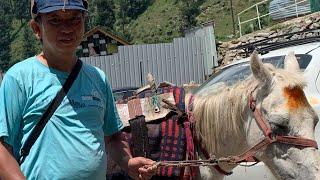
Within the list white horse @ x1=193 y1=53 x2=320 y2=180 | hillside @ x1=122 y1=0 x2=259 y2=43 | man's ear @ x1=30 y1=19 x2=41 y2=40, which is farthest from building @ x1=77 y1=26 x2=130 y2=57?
hillside @ x1=122 y1=0 x2=259 y2=43

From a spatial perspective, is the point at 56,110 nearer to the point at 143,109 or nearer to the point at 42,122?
the point at 42,122

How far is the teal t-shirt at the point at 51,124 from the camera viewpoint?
2309 mm

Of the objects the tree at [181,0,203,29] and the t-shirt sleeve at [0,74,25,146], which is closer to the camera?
the t-shirt sleeve at [0,74,25,146]

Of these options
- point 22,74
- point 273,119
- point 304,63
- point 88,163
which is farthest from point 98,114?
point 304,63

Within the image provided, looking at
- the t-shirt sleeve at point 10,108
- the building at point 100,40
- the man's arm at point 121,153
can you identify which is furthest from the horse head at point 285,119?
the building at point 100,40

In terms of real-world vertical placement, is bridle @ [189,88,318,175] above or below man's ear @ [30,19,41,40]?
below

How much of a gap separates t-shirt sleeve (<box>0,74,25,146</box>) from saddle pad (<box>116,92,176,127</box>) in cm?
161

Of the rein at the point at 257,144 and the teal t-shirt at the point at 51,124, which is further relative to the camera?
the rein at the point at 257,144

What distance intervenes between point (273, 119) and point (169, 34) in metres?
75.1

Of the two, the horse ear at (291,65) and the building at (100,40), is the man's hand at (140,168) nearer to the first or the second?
the horse ear at (291,65)

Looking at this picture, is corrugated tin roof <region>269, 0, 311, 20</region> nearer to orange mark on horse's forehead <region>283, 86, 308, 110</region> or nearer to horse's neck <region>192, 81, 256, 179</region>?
horse's neck <region>192, 81, 256, 179</region>

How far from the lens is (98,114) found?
8.46ft

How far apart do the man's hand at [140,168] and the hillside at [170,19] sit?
Result: 57.2 metres

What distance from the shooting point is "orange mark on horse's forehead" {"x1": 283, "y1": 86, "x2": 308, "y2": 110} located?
3.26 m
